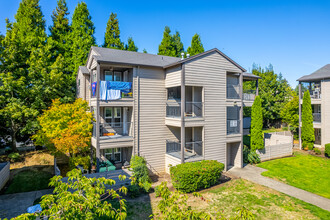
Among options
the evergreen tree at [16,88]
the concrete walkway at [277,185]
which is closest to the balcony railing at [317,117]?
the concrete walkway at [277,185]

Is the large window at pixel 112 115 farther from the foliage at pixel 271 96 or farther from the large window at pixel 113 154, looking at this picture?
the foliage at pixel 271 96

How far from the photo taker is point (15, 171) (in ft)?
53.7

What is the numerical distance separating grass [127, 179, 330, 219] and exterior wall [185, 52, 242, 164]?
357 cm

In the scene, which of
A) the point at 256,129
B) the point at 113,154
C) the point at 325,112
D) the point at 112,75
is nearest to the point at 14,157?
the point at 113,154

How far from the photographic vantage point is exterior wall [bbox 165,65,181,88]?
15130mm

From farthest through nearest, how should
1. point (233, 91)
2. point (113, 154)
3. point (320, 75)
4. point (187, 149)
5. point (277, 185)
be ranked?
point (320, 75)
point (233, 91)
point (187, 149)
point (113, 154)
point (277, 185)

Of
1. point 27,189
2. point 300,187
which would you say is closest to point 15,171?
point 27,189

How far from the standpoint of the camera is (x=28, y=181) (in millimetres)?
14500

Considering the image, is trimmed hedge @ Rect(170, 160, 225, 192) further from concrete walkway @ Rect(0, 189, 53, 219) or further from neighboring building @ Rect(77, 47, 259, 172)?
concrete walkway @ Rect(0, 189, 53, 219)

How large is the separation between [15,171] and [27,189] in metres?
4.46

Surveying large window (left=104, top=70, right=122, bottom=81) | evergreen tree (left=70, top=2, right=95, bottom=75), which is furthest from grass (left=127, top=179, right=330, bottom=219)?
evergreen tree (left=70, top=2, right=95, bottom=75)

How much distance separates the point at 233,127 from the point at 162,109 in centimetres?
708

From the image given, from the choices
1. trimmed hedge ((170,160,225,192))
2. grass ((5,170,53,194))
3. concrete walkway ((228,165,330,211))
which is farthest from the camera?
grass ((5,170,53,194))

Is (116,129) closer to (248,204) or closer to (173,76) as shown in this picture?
(173,76)
